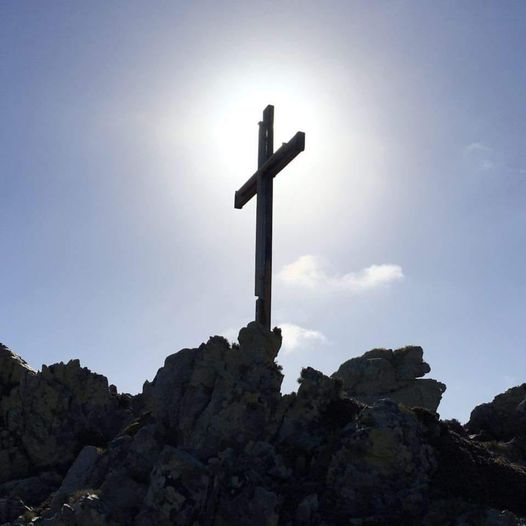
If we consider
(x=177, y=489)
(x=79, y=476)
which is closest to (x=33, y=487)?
(x=79, y=476)

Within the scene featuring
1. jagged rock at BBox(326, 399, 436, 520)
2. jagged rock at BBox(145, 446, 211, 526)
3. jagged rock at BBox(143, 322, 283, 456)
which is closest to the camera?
jagged rock at BBox(326, 399, 436, 520)

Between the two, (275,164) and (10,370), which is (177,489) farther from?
(10,370)

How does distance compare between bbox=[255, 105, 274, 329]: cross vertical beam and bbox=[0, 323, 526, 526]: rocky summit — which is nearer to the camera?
bbox=[0, 323, 526, 526]: rocky summit

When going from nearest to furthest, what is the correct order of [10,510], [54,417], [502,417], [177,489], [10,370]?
[177,489]
[10,510]
[502,417]
[54,417]
[10,370]

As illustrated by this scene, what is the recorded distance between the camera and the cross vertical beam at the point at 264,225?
1784 centimetres

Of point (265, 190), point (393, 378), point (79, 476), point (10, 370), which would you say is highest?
point (265, 190)

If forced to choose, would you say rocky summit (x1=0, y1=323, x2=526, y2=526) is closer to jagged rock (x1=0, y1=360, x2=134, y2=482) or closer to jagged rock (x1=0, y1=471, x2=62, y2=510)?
jagged rock (x1=0, y1=471, x2=62, y2=510)

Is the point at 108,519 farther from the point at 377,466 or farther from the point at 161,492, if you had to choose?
the point at 377,466

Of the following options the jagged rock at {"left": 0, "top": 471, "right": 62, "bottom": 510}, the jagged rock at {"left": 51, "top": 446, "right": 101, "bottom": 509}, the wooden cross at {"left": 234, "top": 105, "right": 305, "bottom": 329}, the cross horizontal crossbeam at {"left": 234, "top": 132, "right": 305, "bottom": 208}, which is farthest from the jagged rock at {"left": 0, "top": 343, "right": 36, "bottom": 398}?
the wooden cross at {"left": 234, "top": 105, "right": 305, "bottom": 329}

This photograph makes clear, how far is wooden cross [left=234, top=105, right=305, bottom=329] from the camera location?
17844 millimetres

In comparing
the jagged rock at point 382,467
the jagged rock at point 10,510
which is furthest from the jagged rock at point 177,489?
the jagged rock at point 10,510

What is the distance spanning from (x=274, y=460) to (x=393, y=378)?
20.1 metres

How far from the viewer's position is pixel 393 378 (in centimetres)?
3316

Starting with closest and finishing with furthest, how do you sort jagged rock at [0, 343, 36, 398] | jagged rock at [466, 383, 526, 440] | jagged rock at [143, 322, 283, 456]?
jagged rock at [143, 322, 283, 456], jagged rock at [466, 383, 526, 440], jagged rock at [0, 343, 36, 398]
